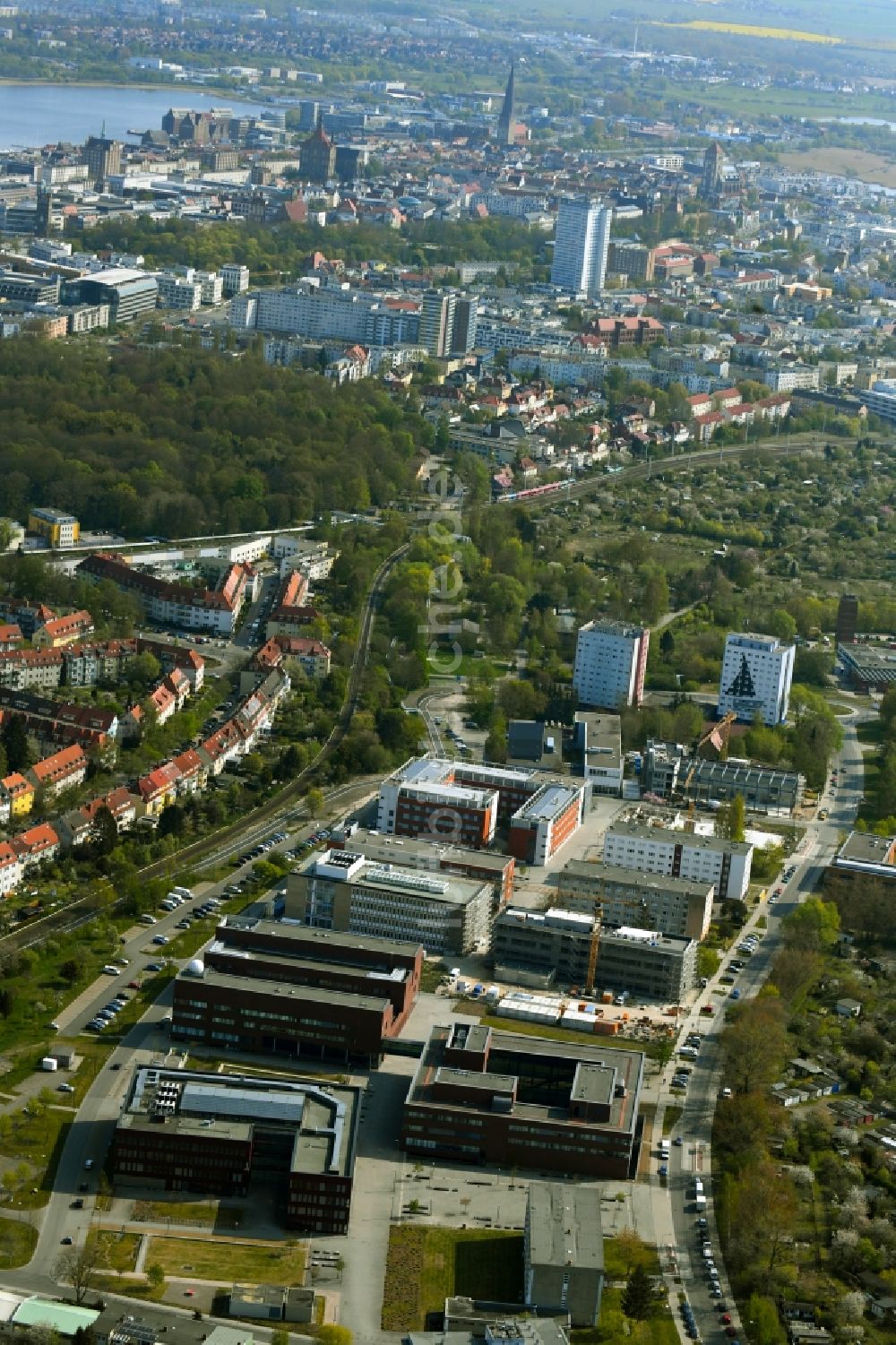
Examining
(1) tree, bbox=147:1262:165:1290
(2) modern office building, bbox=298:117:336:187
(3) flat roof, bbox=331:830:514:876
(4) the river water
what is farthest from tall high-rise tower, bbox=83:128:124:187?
(1) tree, bbox=147:1262:165:1290

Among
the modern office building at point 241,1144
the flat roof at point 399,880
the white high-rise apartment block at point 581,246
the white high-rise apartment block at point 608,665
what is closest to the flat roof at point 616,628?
the white high-rise apartment block at point 608,665

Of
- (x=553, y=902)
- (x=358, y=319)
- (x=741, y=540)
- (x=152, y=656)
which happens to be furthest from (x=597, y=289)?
(x=553, y=902)

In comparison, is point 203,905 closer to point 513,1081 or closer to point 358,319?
point 513,1081

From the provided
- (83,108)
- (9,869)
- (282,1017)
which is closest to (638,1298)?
(282,1017)

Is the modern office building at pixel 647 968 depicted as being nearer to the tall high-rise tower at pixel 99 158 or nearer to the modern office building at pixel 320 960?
the modern office building at pixel 320 960

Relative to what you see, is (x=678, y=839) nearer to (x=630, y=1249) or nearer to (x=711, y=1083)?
(x=711, y=1083)
